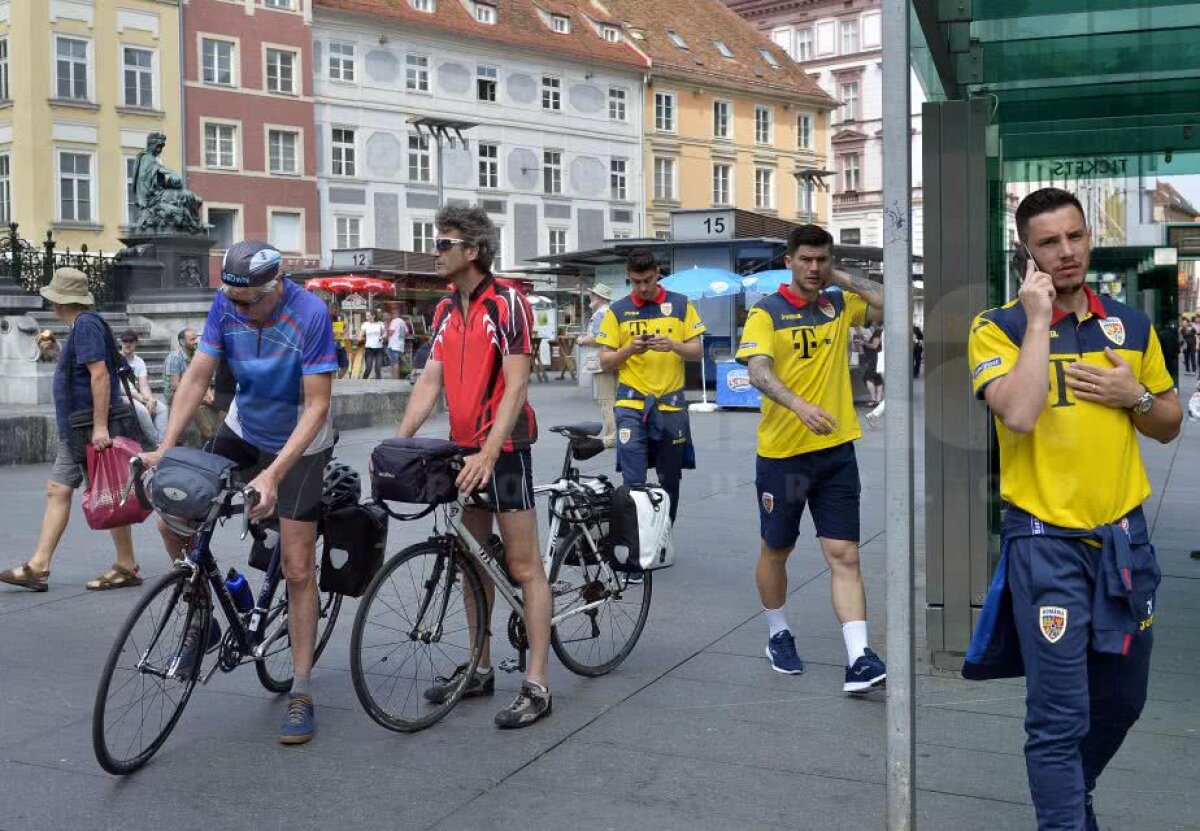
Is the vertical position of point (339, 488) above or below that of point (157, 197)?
below

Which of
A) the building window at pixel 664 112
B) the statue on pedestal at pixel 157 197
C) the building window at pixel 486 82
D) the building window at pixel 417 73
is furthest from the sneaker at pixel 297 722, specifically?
the building window at pixel 664 112

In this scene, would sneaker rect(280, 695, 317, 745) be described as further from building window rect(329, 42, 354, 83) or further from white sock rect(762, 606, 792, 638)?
building window rect(329, 42, 354, 83)

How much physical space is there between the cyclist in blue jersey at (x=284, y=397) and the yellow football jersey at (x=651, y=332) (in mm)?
3014

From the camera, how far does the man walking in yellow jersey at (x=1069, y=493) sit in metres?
3.43

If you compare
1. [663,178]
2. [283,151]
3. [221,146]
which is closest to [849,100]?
[663,178]

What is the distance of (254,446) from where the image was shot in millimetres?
5418

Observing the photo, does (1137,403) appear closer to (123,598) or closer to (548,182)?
(123,598)

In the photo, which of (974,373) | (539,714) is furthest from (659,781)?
(974,373)

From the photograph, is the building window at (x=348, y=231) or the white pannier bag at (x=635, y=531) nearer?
the white pannier bag at (x=635, y=531)

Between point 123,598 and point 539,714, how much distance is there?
10.8 feet

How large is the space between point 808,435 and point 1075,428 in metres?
2.33

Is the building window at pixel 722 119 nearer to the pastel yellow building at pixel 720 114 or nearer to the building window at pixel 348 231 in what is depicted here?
the pastel yellow building at pixel 720 114

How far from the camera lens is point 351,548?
536cm

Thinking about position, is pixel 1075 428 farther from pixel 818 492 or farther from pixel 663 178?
pixel 663 178
